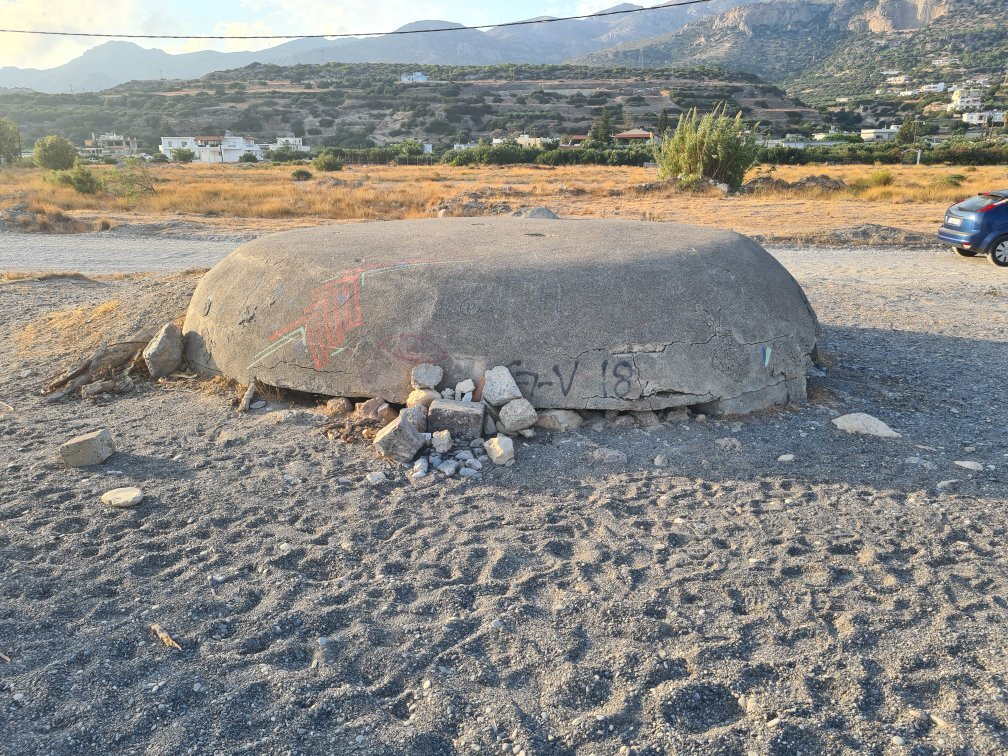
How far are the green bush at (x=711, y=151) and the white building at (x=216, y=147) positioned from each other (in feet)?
130

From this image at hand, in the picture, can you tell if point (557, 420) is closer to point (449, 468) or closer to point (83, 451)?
point (449, 468)

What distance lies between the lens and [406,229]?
694 centimetres

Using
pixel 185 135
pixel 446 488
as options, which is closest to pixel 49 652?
pixel 446 488

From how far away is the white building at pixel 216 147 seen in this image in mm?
55594

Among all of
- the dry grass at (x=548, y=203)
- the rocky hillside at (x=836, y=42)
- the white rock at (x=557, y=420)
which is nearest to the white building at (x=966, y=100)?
the rocky hillside at (x=836, y=42)

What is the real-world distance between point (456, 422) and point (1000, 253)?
439 inches

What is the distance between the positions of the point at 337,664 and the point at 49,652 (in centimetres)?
120

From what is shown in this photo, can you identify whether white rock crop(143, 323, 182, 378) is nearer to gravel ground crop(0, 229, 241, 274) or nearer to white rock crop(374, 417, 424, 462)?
white rock crop(374, 417, 424, 462)

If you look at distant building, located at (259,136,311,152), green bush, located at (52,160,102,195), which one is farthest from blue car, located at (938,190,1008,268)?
distant building, located at (259,136,311,152)

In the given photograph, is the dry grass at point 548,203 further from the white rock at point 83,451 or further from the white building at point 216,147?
the white building at point 216,147

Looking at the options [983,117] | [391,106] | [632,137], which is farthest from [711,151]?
[983,117]

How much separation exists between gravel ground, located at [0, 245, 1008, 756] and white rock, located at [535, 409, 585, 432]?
13 cm

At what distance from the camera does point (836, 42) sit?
112 m

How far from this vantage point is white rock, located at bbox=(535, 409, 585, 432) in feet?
16.8
